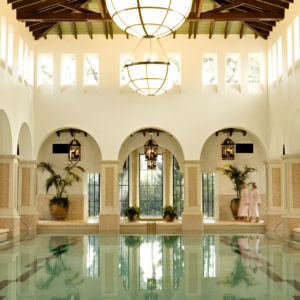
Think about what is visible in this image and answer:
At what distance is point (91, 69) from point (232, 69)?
22.5ft

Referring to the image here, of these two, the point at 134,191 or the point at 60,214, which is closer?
the point at 60,214

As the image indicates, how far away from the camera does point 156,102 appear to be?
81.8ft

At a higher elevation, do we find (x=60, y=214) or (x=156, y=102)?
(x=156, y=102)

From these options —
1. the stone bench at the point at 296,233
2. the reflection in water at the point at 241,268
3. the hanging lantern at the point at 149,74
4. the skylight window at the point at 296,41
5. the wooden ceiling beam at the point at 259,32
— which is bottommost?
the reflection in water at the point at 241,268

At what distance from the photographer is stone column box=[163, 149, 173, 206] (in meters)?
31.6

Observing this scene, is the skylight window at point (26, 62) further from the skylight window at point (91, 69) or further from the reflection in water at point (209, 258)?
the reflection in water at point (209, 258)

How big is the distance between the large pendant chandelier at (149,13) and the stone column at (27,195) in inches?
632

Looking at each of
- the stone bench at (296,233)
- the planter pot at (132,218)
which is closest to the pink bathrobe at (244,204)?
the planter pot at (132,218)

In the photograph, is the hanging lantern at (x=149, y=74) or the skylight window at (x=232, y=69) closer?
the hanging lantern at (x=149, y=74)

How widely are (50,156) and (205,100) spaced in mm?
9491

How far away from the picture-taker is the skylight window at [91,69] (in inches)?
995

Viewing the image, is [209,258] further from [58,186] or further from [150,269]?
[58,186]

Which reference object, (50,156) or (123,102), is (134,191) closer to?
(50,156)

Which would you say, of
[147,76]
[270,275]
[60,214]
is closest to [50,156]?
[60,214]
